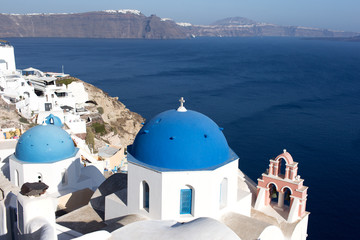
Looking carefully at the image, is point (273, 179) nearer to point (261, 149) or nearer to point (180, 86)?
point (261, 149)

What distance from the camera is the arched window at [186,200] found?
1033 centimetres

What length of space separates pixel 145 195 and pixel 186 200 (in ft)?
4.07

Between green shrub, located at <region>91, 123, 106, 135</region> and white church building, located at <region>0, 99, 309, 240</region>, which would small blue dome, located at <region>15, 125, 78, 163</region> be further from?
green shrub, located at <region>91, 123, 106, 135</region>

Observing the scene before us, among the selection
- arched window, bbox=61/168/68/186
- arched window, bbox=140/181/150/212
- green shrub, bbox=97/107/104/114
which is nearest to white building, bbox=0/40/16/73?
green shrub, bbox=97/107/104/114

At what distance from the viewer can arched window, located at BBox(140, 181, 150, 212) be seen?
1067 cm

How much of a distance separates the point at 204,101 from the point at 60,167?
41.1m

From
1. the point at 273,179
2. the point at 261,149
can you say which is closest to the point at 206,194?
the point at 273,179

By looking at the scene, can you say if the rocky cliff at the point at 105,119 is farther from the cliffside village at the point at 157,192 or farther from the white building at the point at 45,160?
the cliffside village at the point at 157,192

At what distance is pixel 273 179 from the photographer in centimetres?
1359

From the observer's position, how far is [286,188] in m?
13.6

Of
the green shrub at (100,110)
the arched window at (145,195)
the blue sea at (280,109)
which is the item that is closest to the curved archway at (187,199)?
the arched window at (145,195)

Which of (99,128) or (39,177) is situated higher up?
(39,177)

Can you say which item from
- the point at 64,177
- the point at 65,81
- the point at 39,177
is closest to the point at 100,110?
the point at 65,81

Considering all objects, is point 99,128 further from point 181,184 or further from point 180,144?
point 181,184
